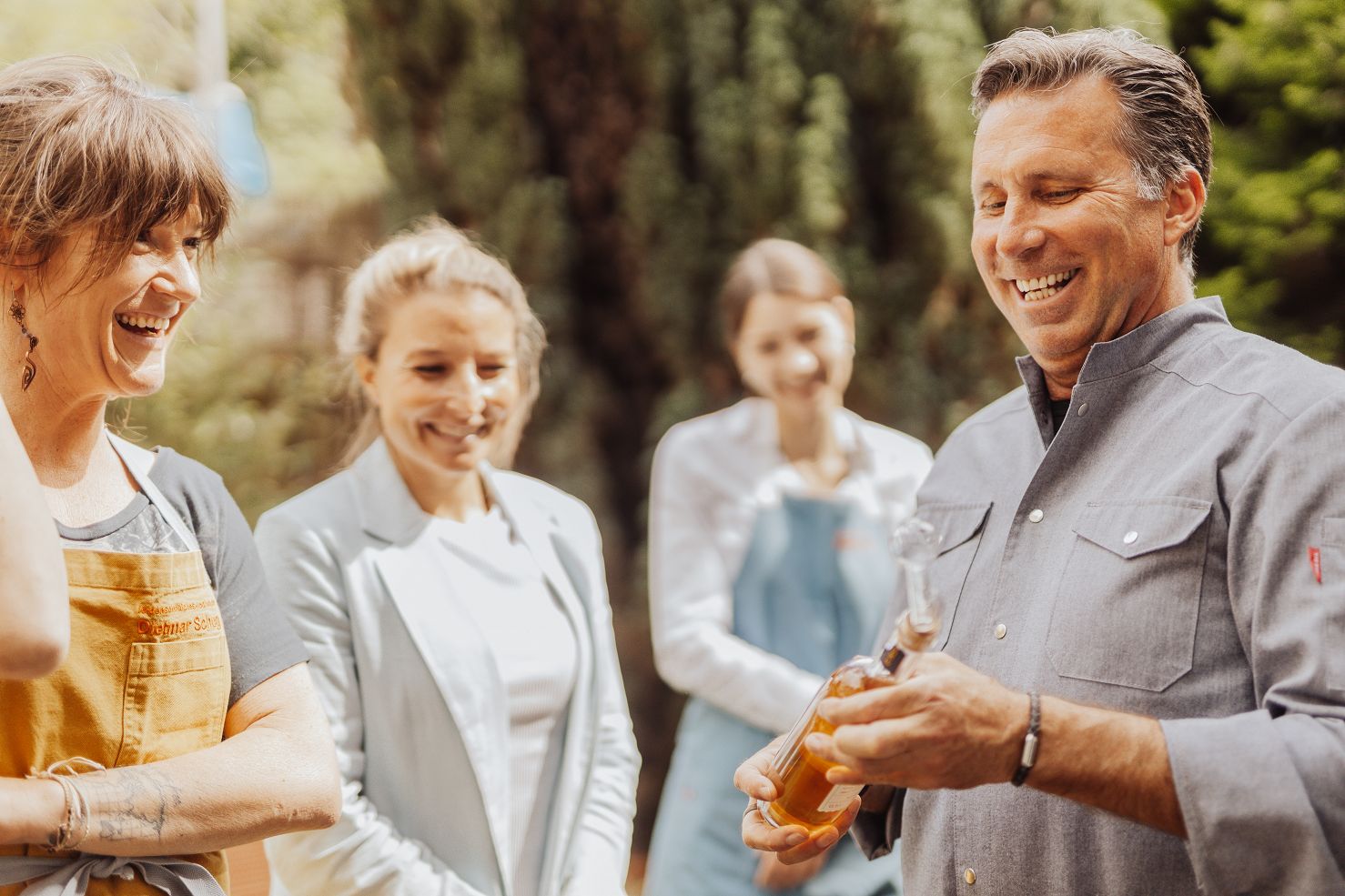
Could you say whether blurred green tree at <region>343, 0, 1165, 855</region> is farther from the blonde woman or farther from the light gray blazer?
the light gray blazer

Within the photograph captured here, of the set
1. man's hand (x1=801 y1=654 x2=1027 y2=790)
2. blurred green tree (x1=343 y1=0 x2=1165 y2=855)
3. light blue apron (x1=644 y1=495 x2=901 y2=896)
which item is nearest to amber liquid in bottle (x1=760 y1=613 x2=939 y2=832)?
man's hand (x1=801 y1=654 x2=1027 y2=790)

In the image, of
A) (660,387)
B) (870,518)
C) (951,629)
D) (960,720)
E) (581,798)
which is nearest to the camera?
(960,720)

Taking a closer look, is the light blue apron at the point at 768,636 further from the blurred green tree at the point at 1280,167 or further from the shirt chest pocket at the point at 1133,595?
the shirt chest pocket at the point at 1133,595

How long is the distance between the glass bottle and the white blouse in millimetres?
1571

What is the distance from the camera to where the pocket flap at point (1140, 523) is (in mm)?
1422

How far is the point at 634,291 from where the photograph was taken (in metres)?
6.35

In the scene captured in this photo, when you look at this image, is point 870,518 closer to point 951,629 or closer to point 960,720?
point 951,629

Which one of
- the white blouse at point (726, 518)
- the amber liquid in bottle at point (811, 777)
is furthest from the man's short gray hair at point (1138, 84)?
the white blouse at point (726, 518)

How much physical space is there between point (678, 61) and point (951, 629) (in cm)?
488

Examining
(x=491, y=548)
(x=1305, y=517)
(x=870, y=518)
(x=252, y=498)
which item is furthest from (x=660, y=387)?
(x=1305, y=517)

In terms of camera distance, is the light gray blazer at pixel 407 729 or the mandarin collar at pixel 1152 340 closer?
the mandarin collar at pixel 1152 340

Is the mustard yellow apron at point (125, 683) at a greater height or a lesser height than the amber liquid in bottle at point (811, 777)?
greater

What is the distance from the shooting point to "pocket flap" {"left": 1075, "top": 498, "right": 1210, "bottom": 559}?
1.42 metres

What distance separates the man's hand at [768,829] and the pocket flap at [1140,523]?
476mm
